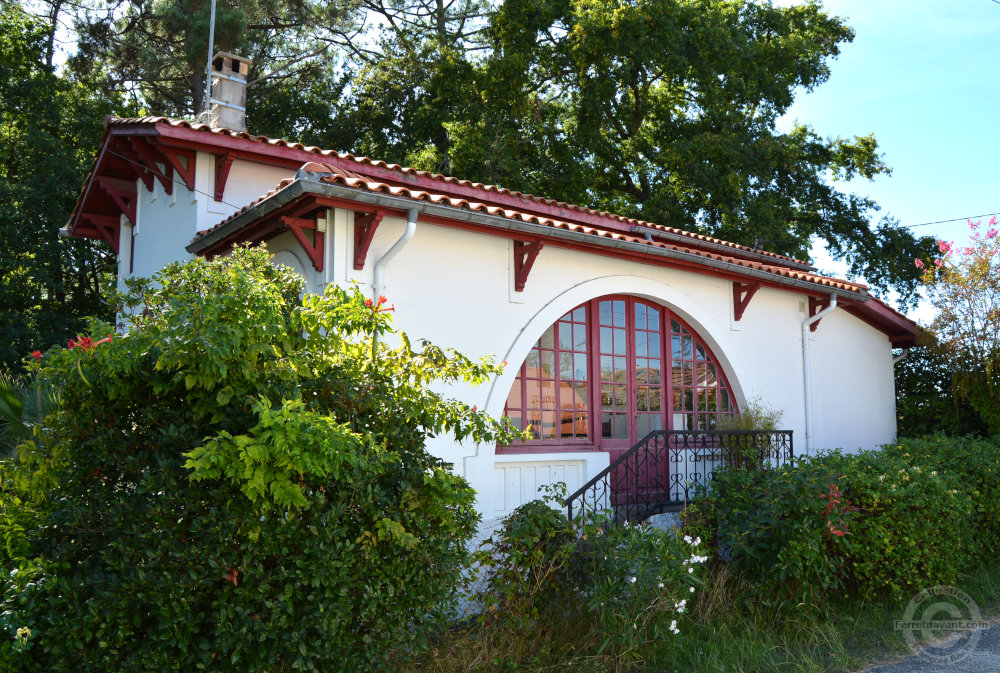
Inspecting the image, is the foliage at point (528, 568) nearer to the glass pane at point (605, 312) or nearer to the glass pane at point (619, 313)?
the glass pane at point (605, 312)

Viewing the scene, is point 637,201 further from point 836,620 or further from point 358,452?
point 358,452

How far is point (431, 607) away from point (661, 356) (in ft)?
18.4

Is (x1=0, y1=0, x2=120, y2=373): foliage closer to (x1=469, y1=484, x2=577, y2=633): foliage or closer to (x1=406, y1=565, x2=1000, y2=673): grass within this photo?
(x1=469, y1=484, x2=577, y2=633): foliage

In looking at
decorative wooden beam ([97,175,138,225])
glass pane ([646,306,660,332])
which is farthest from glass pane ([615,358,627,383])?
decorative wooden beam ([97,175,138,225])

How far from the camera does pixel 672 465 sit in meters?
8.75

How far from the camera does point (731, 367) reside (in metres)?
9.45

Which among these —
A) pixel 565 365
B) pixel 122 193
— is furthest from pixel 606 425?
pixel 122 193

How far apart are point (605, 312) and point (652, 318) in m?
0.75

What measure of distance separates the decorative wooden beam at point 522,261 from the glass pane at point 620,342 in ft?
5.37

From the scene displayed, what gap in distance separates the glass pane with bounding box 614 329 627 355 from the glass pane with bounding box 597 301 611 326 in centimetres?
18

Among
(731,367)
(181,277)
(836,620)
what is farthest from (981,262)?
(181,277)

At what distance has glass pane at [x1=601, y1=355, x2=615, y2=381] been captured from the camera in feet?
27.9

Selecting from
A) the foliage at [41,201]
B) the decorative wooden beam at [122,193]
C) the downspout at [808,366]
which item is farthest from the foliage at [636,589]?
the foliage at [41,201]

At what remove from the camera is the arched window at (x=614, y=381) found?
311 inches
